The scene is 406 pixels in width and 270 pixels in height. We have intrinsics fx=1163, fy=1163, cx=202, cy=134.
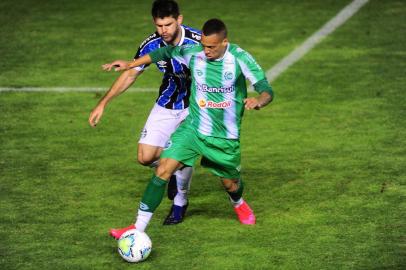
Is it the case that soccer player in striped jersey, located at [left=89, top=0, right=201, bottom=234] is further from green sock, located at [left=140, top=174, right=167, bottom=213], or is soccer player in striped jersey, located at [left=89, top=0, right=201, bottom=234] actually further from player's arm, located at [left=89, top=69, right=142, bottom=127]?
green sock, located at [left=140, top=174, right=167, bottom=213]

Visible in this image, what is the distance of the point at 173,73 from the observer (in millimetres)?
10359

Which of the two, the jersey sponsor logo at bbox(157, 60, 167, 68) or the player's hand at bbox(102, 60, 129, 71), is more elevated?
the player's hand at bbox(102, 60, 129, 71)

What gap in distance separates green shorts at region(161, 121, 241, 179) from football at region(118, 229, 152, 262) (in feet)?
2.57

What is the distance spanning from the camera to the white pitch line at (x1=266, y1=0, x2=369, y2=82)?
1545cm

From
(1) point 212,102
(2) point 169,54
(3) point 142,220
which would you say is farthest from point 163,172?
(2) point 169,54

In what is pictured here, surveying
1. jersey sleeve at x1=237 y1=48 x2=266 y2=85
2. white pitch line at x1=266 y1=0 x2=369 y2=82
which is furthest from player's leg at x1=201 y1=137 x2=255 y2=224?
white pitch line at x1=266 y1=0 x2=369 y2=82

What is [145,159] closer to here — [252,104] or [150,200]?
[150,200]

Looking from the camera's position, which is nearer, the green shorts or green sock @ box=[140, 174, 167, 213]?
green sock @ box=[140, 174, 167, 213]

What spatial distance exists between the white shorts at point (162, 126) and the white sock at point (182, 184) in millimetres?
503

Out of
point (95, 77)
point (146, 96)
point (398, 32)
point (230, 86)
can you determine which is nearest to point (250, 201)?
point (230, 86)

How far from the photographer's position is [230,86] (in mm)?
9539

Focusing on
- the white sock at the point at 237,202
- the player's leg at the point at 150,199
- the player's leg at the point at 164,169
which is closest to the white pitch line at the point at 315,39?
the white sock at the point at 237,202

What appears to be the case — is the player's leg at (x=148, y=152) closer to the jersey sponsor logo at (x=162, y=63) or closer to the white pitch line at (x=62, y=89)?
the jersey sponsor logo at (x=162, y=63)

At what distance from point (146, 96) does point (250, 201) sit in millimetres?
4132
